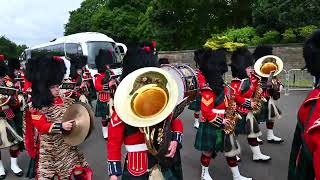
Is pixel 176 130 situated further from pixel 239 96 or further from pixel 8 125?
pixel 8 125

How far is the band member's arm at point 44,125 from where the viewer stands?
13.8 feet

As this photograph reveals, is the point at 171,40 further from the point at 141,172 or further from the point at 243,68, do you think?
the point at 141,172

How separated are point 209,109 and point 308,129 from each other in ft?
10.3

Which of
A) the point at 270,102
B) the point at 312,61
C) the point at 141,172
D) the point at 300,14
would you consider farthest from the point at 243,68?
the point at 300,14

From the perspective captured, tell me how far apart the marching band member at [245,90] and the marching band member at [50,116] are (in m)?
2.72

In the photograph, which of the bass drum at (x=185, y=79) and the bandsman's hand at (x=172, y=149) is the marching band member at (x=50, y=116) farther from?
the bandsman's hand at (x=172, y=149)

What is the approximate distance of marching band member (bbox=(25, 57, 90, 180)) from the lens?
4344 millimetres

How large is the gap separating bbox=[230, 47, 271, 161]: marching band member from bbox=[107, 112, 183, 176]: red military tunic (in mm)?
2993

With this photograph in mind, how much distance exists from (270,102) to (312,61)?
17.7ft

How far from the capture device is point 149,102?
3.09 meters

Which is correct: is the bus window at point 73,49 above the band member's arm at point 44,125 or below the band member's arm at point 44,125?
above

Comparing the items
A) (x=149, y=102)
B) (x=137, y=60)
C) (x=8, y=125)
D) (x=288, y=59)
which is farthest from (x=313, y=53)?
(x=288, y=59)

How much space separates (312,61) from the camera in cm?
253

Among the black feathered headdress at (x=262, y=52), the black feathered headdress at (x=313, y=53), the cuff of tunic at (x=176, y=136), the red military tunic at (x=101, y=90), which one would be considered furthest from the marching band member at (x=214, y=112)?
the red military tunic at (x=101, y=90)
